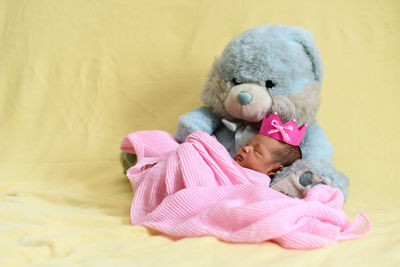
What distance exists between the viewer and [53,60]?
197cm

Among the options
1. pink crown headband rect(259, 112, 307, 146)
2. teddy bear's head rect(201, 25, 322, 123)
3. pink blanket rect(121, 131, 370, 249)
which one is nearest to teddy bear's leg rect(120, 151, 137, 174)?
pink blanket rect(121, 131, 370, 249)

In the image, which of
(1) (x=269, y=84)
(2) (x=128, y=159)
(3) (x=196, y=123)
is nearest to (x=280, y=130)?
(1) (x=269, y=84)

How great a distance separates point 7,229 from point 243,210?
536 millimetres

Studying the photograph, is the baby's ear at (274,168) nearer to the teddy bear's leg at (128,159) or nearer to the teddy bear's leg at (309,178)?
the teddy bear's leg at (309,178)

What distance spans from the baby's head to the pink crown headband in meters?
0.01

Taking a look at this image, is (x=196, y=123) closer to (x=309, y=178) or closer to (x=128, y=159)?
(x=128, y=159)

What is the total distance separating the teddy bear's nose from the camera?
1.41m

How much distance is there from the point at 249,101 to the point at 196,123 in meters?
0.21

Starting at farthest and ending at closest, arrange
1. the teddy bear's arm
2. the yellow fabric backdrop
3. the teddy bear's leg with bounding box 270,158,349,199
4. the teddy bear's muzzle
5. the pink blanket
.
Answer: the yellow fabric backdrop
the teddy bear's arm
the teddy bear's muzzle
the teddy bear's leg with bounding box 270,158,349,199
the pink blanket

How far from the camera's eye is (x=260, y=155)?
4.68 ft

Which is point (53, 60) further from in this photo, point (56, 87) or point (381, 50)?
point (381, 50)

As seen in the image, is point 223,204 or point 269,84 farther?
point 269,84

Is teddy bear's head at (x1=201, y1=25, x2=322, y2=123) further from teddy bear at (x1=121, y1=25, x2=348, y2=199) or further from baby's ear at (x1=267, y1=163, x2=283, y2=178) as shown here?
baby's ear at (x1=267, y1=163, x2=283, y2=178)

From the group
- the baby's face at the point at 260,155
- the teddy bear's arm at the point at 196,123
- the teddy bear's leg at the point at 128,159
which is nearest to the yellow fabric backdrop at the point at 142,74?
the teddy bear's leg at the point at 128,159
